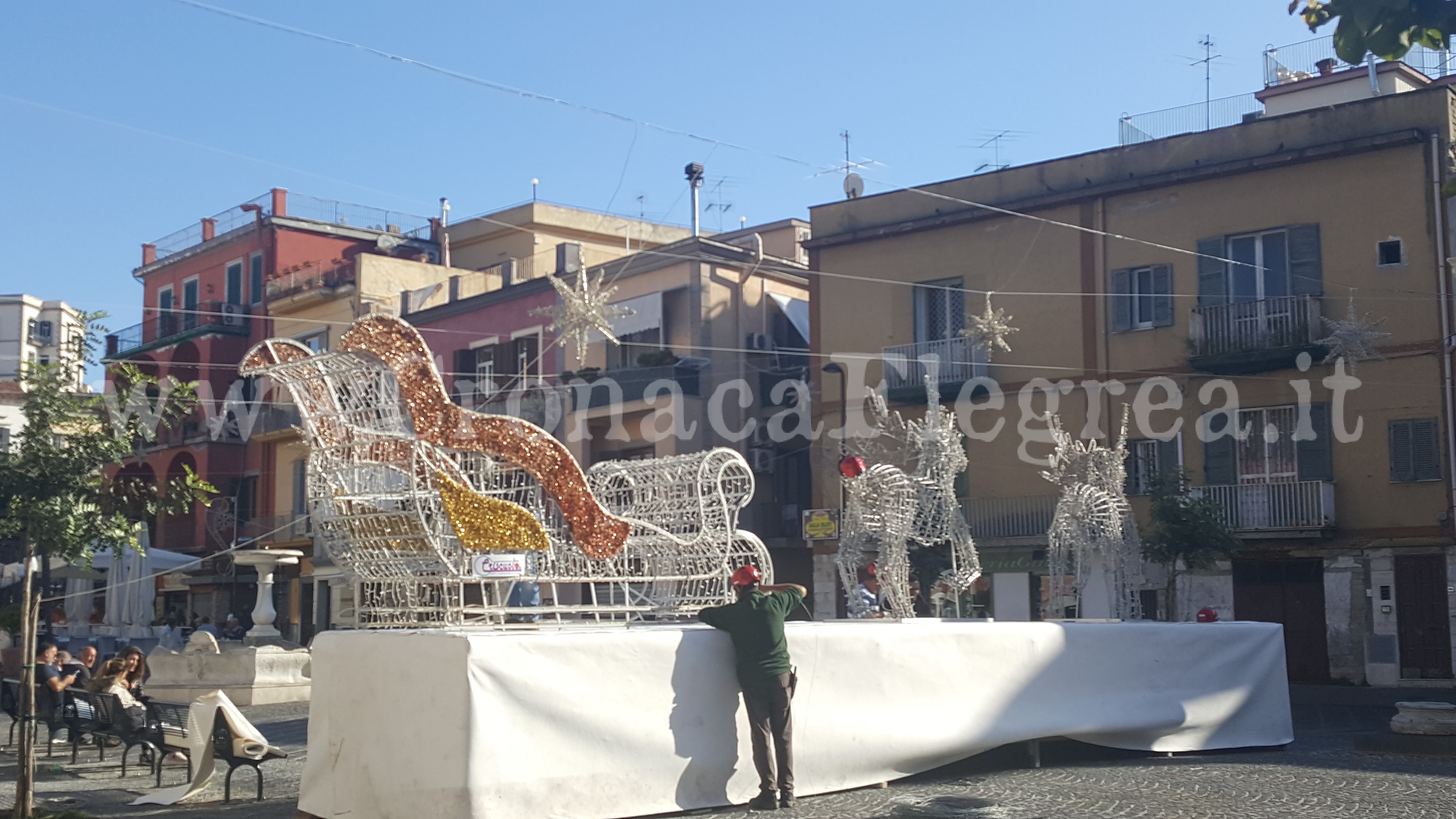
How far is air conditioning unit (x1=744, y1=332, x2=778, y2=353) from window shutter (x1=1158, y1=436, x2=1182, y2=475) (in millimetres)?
8757

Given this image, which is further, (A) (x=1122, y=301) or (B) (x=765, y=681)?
(A) (x=1122, y=301)

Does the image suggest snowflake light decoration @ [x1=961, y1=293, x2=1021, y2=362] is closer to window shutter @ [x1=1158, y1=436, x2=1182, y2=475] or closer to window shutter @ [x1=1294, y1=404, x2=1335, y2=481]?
window shutter @ [x1=1158, y1=436, x2=1182, y2=475]

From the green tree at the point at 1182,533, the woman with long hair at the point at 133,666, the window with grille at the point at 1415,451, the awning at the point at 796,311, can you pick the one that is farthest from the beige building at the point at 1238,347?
the woman with long hair at the point at 133,666

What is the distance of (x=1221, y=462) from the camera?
25.0 m

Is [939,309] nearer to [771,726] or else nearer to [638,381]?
[638,381]

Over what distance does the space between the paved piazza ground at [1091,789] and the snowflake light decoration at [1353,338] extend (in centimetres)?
1212

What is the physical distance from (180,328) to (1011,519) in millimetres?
28026

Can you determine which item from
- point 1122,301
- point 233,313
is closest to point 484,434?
point 1122,301

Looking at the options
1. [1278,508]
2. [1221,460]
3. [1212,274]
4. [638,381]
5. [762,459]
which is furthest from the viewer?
[762,459]

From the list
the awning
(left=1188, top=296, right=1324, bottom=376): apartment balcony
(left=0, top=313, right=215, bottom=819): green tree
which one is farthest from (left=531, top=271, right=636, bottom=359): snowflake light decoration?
the awning

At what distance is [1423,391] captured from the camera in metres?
23.0

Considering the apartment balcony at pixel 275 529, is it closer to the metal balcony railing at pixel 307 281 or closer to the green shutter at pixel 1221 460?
the metal balcony railing at pixel 307 281

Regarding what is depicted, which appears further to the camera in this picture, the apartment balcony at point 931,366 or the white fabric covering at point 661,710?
the apartment balcony at point 931,366

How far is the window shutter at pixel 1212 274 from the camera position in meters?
25.2
